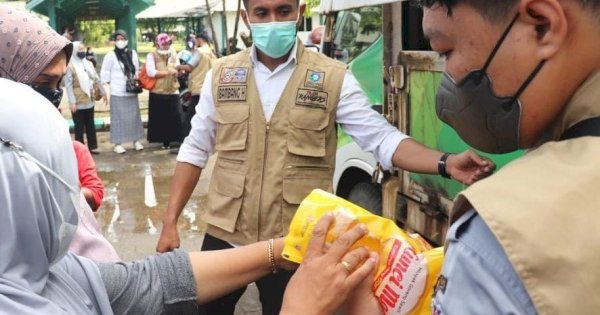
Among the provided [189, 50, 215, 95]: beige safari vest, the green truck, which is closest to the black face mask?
the green truck

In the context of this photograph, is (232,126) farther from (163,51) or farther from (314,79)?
(163,51)

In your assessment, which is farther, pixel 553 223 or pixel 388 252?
pixel 388 252

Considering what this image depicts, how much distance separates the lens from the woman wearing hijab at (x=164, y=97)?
7.97 metres

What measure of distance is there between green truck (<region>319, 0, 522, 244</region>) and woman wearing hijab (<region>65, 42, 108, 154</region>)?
13.7 ft

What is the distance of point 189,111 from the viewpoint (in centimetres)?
853

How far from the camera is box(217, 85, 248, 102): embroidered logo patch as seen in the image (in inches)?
94.0

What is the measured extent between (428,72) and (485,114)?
5.74 feet

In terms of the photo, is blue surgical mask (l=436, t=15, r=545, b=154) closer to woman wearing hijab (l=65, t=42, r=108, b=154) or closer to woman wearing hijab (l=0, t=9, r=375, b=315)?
woman wearing hijab (l=0, t=9, r=375, b=315)

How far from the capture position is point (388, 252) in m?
1.39

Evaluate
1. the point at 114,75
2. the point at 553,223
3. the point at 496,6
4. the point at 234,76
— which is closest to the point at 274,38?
the point at 234,76

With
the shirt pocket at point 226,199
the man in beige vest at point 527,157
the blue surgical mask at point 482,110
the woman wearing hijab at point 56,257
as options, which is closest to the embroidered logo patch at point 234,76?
the shirt pocket at point 226,199

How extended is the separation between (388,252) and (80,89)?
6843 mm

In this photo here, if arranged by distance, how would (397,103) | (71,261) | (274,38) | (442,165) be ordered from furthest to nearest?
(397,103)
(274,38)
(442,165)
(71,261)

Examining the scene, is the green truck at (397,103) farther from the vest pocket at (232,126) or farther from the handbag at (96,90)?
the handbag at (96,90)
